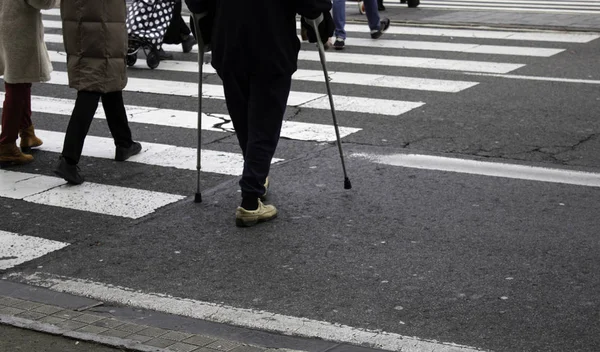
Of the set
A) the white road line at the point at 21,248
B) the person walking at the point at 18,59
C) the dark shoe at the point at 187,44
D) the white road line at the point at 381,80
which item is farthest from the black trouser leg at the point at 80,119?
the dark shoe at the point at 187,44

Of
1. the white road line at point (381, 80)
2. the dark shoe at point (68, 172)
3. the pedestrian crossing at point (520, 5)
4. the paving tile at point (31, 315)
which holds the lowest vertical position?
the pedestrian crossing at point (520, 5)

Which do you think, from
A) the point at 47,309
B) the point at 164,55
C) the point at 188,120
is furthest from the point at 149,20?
the point at 47,309

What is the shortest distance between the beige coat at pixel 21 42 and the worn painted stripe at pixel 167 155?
849mm

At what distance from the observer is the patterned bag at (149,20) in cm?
1220

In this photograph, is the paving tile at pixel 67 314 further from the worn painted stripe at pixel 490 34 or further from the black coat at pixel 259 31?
the worn painted stripe at pixel 490 34

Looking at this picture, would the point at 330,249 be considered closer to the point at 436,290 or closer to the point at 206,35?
the point at 436,290

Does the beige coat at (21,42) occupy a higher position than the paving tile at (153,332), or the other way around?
the beige coat at (21,42)

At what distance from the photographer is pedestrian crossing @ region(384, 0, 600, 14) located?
60.3 feet

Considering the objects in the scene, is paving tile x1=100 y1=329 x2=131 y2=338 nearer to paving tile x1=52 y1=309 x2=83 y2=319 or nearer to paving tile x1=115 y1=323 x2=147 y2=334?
paving tile x1=115 y1=323 x2=147 y2=334

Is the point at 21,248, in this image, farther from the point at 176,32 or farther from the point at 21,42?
the point at 176,32

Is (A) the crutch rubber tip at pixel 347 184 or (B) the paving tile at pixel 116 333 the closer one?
(B) the paving tile at pixel 116 333

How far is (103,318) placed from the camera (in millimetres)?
5113

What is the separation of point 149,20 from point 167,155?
425 centimetres

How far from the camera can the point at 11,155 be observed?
26.8ft
